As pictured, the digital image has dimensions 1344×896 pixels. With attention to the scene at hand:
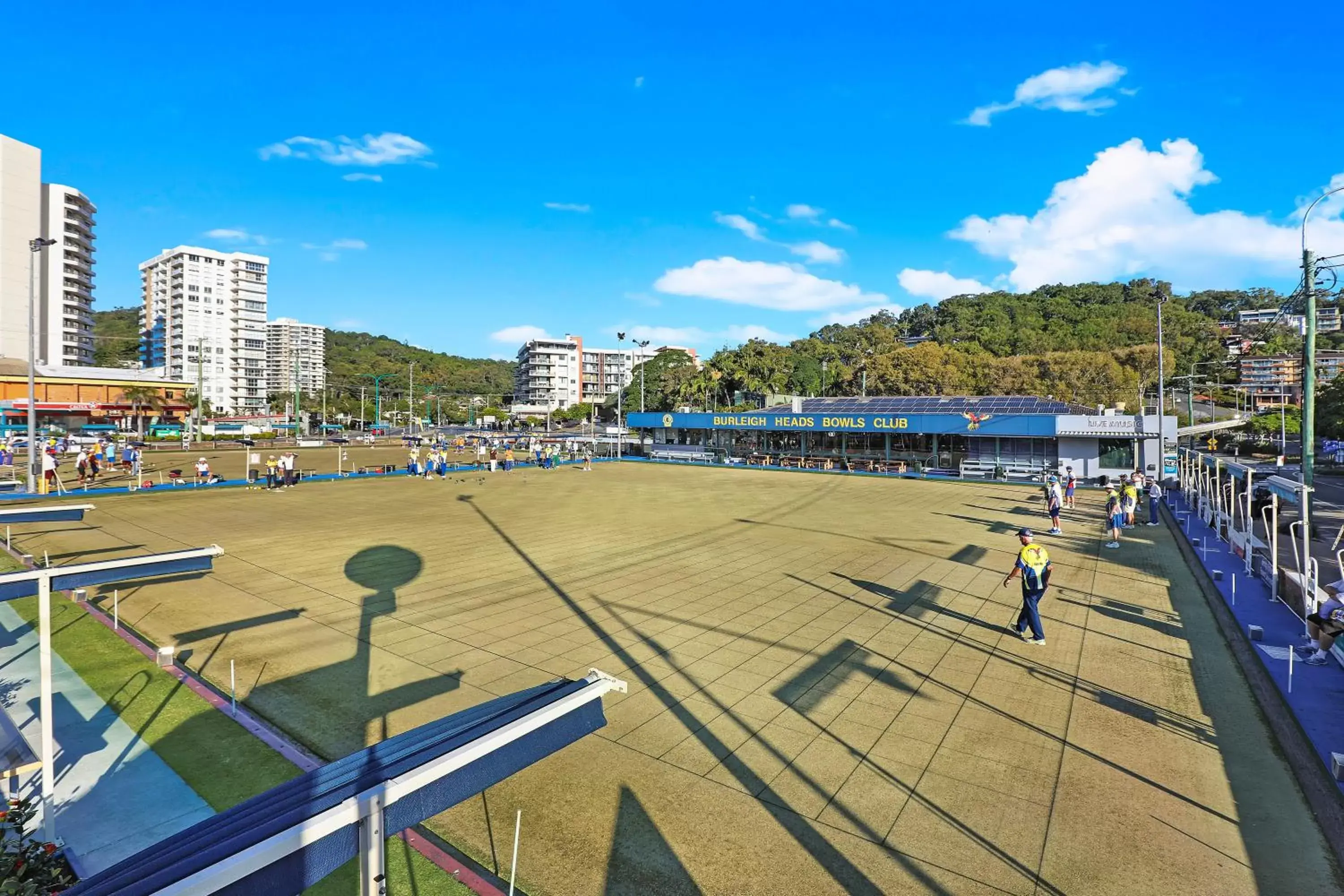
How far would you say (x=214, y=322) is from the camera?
125 m

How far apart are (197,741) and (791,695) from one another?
640cm

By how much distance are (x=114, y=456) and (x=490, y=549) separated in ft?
123

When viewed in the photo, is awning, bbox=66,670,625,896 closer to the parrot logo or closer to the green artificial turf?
the green artificial turf

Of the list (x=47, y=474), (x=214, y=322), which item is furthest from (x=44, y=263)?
(x=47, y=474)

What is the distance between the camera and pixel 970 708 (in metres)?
7.79

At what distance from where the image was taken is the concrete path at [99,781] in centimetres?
511

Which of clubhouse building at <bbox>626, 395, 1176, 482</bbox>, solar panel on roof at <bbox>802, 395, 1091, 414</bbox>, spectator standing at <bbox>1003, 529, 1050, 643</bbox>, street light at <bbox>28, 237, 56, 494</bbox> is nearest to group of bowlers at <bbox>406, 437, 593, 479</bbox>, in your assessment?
clubhouse building at <bbox>626, 395, 1176, 482</bbox>

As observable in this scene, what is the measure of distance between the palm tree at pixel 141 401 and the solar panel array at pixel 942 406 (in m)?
65.2

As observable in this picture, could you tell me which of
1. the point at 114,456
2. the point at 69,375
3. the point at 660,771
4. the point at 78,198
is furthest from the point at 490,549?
the point at 78,198

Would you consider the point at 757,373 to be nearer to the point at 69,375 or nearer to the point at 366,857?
the point at 366,857

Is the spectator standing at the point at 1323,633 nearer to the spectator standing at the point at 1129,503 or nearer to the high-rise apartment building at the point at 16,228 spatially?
the spectator standing at the point at 1129,503

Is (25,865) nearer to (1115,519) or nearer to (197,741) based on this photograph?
(197,741)

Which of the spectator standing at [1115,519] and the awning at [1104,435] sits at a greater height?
the awning at [1104,435]

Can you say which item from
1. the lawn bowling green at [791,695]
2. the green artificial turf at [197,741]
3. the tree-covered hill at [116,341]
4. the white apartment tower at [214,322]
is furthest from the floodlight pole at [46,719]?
the white apartment tower at [214,322]
